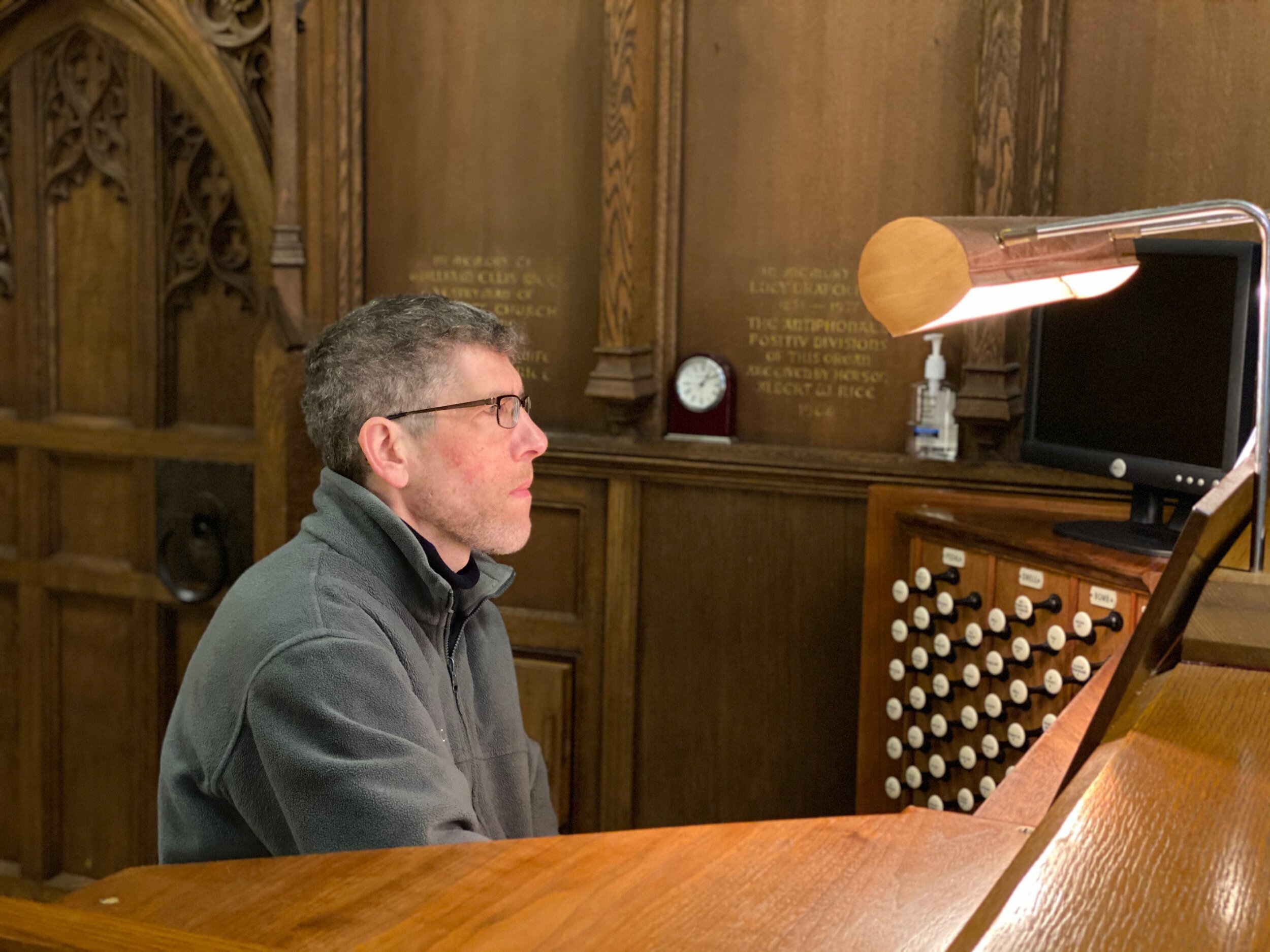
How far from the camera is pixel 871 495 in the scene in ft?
10.7

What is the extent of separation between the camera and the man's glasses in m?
2.13

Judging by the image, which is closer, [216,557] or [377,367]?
[377,367]

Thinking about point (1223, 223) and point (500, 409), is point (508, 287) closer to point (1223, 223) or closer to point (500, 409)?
point (500, 409)

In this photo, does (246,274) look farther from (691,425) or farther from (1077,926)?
(1077,926)

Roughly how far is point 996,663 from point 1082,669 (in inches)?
9.1

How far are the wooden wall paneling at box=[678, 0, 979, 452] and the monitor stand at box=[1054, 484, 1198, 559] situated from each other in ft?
2.47

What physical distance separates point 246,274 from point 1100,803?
3566 mm

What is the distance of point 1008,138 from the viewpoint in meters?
3.30

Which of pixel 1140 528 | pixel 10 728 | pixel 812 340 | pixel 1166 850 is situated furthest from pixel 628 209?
pixel 1166 850

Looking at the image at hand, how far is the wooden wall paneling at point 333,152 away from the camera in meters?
3.85

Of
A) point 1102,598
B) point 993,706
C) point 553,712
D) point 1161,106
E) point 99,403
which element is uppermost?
point 1161,106

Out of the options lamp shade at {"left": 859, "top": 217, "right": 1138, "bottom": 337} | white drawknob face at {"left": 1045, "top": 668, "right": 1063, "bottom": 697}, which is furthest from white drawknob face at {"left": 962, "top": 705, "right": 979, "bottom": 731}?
lamp shade at {"left": 859, "top": 217, "right": 1138, "bottom": 337}

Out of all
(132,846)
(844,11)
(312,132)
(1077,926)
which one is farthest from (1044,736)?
(132,846)

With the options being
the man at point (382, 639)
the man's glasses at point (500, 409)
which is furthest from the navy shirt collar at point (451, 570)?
the man's glasses at point (500, 409)
